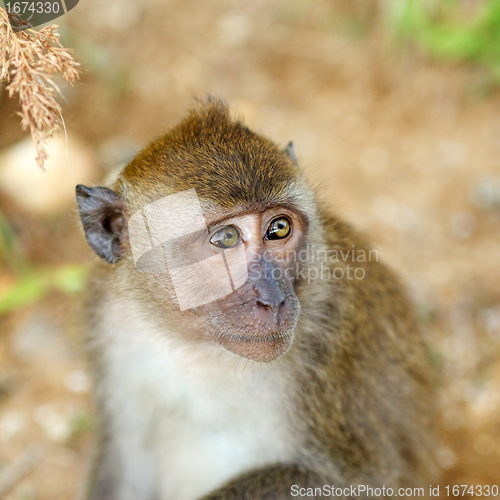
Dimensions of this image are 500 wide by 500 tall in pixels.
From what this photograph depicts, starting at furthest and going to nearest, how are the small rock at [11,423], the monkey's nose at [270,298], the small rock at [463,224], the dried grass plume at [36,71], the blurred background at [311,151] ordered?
the small rock at [463,224] < the blurred background at [311,151] < the small rock at [11,423] < the monkey's nose at [270,298] < the dried grass plume at [36,71]

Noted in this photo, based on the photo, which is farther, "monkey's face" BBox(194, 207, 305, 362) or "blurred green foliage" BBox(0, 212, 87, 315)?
"blurred green foliage" BBox(0, 212, 87, 315)

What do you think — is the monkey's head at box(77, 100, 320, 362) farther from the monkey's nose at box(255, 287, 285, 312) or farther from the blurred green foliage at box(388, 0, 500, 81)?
the blurred green foliage at box(388, 0, 500, 81)

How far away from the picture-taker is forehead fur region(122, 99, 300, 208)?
6.84 ft

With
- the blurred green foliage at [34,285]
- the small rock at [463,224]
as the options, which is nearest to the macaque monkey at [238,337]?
the blurred green foliage at [34,285]

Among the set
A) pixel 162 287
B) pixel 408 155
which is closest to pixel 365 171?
pixel 408 155

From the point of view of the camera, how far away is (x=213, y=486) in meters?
2.75

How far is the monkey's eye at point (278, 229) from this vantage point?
2150mm

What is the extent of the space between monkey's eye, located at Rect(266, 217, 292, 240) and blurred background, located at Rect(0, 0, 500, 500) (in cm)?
191

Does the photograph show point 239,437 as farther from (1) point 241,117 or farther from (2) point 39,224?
(2) point 39,224

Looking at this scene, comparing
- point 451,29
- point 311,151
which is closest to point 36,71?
point 311,151

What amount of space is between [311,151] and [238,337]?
3378 mm

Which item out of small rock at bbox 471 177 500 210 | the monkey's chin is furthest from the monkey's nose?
small rock at bbox 471 177 500 210

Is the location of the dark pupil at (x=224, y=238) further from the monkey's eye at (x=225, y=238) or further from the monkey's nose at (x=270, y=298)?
the monkey's nose at (x=270, y=298)

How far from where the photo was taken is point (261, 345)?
Answer: 197cm
